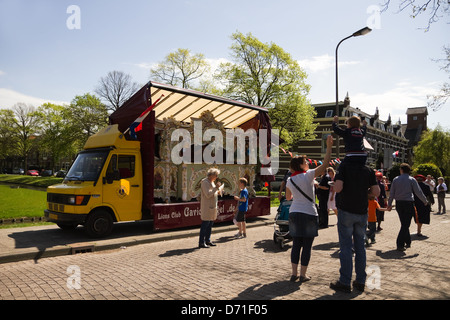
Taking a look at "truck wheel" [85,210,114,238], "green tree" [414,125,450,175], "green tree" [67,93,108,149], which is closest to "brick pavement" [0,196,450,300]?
"truck wheel" [85,210,114,238]

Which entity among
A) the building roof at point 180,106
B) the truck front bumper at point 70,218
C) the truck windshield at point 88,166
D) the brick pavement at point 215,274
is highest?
the building roof at point 180,106

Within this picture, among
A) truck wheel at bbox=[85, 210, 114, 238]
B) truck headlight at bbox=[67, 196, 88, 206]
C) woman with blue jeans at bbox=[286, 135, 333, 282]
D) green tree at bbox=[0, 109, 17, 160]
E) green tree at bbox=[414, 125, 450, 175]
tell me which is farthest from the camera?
green tree at bbox=[0, 109, 17, 160]

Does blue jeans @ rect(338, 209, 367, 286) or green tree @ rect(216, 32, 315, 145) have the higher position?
green tree @ rect(216, 32, 315, 145)

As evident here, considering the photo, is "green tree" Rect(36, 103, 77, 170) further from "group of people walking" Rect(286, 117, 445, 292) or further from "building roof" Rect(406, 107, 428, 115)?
"building roof" Rect(406, 107, 428, 115)

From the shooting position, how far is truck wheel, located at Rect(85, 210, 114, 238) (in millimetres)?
7977

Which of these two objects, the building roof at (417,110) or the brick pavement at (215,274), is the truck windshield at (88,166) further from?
the building roof at (417,110)

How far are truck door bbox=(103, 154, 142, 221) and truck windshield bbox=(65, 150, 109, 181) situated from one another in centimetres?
24

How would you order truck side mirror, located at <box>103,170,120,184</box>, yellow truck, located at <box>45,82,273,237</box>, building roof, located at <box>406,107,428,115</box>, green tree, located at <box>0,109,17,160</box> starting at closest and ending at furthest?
yellow truck, located at <box>45,82,273,237</box> < truck side mirror, located at <box>103,170,120,184</box> < green tree, located at <box>0,109,17,160</box> < building roof, located at <box>406,107,428,115</box>

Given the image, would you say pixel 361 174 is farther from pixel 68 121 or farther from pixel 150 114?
pixel 68 121

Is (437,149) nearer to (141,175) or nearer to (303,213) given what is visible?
(141,175)

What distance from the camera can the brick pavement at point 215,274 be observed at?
14.3ft

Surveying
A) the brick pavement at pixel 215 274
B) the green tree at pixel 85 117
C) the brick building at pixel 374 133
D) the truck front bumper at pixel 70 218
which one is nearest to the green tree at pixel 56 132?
the green tree at pixel 85 117

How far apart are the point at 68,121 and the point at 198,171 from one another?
34228 mm

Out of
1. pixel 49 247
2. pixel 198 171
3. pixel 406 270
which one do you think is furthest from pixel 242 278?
pixel 198 171
